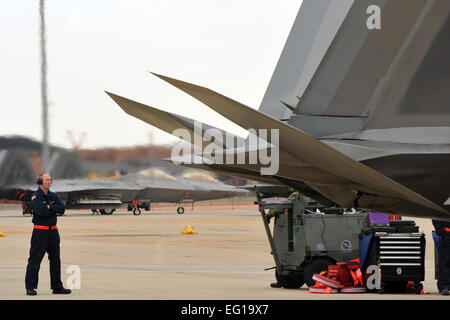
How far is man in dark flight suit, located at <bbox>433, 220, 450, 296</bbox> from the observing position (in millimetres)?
12938

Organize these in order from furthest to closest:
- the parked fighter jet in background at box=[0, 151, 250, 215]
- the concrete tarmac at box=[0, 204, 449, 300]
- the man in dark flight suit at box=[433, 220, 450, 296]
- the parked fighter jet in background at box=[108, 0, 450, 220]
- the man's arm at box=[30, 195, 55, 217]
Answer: the parked fighter jet in background at box=[0, 151, 250, 215] < the concrete tarmac at box=[0, 204, 449, 300] < the man in dark flight suit at box=[433, 220, 450, 296] < the man's arm at box=[30, 195, 55, 217] < the parked fighter jet in background at box=[108, 0, 450, 220]

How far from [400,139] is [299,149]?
0.91 metres

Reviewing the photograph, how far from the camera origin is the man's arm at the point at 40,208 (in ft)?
41.7

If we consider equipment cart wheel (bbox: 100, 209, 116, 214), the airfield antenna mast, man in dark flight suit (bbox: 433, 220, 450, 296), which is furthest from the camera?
equipment cart wheel (bbox: 100, 209, 116, 214)

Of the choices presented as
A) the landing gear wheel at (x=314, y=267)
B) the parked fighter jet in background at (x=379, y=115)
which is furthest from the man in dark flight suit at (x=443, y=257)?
the parked fighter jet in background at (x=379, y=115)

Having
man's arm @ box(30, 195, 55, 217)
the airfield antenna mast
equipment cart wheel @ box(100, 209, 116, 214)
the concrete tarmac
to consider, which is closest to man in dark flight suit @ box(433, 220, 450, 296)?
the concrete tarmac

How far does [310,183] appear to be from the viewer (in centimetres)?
681

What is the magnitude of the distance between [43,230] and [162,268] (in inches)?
249

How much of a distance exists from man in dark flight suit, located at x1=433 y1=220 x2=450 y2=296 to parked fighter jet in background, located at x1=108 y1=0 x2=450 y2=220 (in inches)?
248

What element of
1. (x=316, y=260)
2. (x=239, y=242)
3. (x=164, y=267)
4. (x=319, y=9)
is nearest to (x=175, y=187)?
(x=239, y=242)

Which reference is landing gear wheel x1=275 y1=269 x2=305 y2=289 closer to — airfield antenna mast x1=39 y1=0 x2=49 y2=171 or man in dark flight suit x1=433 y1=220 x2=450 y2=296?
man in dark flight suit x1=433 y1=220 x2=450 y2=296

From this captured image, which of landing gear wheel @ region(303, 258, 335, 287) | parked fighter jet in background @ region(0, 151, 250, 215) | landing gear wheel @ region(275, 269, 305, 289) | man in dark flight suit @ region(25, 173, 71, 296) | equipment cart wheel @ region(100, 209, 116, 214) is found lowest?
landing gear wheel @ region(275, 269, 305, 289)

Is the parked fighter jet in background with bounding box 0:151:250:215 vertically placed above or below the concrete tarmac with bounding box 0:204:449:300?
above

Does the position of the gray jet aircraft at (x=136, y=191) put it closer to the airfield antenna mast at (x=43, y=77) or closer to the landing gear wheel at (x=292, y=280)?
the airfield antenna mast at (x=43, y=77)
